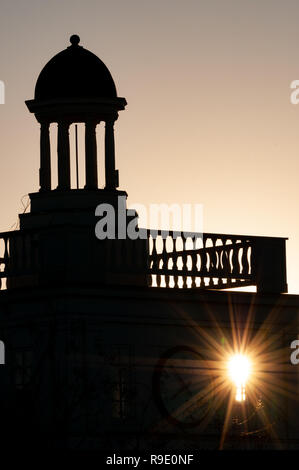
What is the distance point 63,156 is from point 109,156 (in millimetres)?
1239

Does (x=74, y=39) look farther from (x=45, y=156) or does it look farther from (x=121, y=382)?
(x=121, y=382)

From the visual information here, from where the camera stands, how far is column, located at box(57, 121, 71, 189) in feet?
165

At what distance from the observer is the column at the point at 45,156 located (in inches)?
1981

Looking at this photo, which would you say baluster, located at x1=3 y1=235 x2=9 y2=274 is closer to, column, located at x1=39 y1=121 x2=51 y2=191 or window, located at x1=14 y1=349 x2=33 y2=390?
window, located at x1=14 y1=349 x2=33 y2=390

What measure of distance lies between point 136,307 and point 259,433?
4.43 m

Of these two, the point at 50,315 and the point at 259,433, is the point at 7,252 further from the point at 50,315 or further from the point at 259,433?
the point at 259,433

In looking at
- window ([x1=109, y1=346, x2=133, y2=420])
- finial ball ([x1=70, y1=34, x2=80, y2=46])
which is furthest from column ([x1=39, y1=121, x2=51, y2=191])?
window ([x1=109, y1=346, x2=133, y2=420])

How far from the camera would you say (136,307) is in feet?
149

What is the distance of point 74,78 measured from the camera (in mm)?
50406

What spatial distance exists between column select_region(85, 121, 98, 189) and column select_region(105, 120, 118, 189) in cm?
29

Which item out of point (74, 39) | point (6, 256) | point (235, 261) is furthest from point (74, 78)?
point (235, 261)

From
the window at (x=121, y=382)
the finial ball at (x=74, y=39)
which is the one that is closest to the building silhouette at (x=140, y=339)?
the window at (x=121, y=382)
